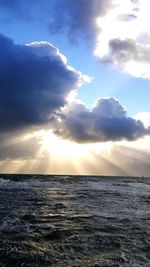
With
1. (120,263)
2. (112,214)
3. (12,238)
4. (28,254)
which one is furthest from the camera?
(112,214)

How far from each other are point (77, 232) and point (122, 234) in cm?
225

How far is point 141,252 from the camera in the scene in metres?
12.7

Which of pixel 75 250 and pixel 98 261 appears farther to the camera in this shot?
pixel 75 250

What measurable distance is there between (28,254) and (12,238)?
2.68 m

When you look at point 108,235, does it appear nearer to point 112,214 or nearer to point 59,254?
point 59,254

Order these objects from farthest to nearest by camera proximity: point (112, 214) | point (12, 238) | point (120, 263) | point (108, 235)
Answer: point (112, 214)
point (108, 235)
point (12, 238)
point (120, 263)

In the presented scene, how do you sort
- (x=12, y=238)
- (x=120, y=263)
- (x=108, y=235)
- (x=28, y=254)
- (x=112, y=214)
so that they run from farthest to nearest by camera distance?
(x=112, y=214) < (x=108, y=235) < (x=12, y=238) < (x=28, y=254) < (x=120, y=263)

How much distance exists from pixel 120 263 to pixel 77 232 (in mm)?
5612

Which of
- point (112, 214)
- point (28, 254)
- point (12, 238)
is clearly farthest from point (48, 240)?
point (112, 214)

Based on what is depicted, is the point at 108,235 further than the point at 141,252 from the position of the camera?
Yes

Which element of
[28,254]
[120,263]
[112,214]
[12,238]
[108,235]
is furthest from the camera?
[112,214]

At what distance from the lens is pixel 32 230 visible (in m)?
16.7

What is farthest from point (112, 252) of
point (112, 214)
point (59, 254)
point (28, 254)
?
point (112, 214)

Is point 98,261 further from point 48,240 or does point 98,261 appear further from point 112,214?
point 112,214
